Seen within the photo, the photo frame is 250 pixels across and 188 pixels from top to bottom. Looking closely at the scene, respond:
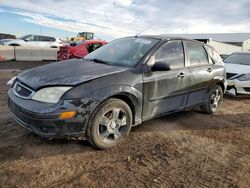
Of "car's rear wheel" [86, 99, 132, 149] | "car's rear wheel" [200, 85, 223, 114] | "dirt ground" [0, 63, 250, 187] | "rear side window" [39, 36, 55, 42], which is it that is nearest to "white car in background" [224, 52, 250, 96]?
"car's rear wheel" [200, 85, 223, 114]

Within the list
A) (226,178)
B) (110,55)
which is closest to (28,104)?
(110,55)

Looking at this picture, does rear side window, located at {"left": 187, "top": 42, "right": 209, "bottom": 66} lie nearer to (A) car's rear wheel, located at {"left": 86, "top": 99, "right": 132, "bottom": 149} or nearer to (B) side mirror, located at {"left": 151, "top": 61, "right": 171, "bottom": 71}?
(B) side mirror, located at {"left": 151, "top": 61, "right": 171, "bottom": 71}

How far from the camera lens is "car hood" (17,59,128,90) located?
318cm

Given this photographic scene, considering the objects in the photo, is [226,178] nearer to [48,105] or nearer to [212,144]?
[212,144]

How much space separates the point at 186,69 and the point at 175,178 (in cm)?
218

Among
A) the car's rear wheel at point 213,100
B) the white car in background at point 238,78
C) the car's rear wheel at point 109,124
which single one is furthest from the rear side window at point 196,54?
the white car in background at point 238,78

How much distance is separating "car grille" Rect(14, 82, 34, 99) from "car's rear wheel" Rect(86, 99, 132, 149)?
88 centimetres

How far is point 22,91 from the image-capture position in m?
3.36

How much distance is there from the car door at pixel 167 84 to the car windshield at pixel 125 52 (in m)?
0.22

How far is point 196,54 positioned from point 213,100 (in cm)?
126

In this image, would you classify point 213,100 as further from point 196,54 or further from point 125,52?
point 125,52

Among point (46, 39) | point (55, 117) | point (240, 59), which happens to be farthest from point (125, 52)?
point (46, 39)

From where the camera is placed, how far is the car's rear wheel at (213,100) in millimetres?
5304

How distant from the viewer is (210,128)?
15.2 ft
